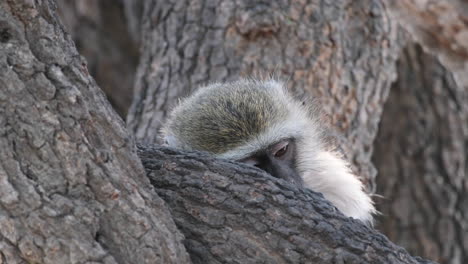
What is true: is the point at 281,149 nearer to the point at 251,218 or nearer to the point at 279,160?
the point at 279,160

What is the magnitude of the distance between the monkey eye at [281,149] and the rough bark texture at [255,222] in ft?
2.88

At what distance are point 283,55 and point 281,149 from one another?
1.93 feet

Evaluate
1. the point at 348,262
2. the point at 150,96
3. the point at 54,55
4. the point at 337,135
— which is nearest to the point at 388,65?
the point at 337,135

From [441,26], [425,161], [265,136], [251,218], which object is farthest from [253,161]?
[425,161]

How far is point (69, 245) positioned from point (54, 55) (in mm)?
403

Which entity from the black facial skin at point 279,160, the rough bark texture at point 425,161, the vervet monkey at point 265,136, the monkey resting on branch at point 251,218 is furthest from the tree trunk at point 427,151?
the monkey resting on branch at point 251,218

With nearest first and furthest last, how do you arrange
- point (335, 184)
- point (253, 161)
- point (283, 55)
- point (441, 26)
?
point (253, 161)
point (335, 184)
point (283, 55)
point (441, 26)

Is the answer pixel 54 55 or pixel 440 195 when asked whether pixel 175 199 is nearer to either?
pixel 54 55

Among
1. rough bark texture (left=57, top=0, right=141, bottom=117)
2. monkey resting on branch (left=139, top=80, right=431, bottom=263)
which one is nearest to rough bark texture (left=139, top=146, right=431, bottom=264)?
monkey resting on branch (left=139, top=80, right=431, bottom=263)

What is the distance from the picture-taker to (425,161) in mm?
4688

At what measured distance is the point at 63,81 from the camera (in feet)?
5.54

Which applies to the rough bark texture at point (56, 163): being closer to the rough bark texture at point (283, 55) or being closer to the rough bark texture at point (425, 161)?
the rough bark texture at point (283, 55)

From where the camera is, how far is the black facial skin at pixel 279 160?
276cm

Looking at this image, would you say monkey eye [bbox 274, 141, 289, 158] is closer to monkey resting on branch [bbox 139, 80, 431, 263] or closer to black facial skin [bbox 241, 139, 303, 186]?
black facial skin [bbox 241, 139, 303, 186]
